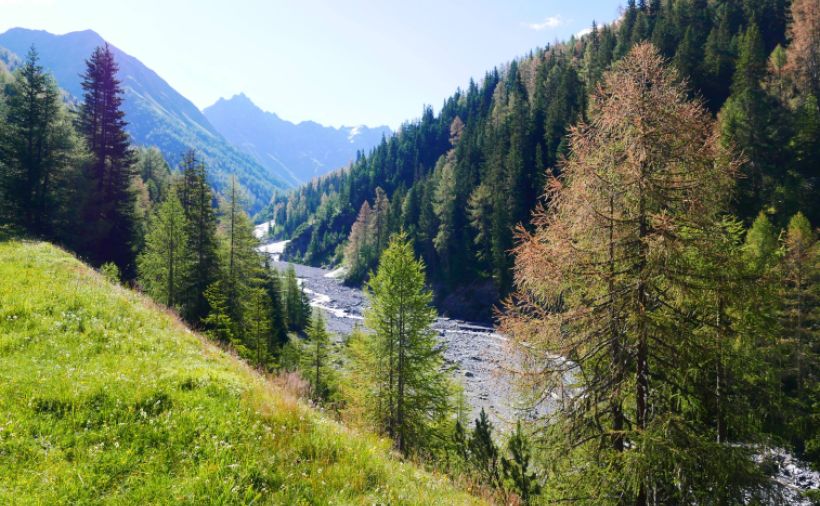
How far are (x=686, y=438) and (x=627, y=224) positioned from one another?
438cm

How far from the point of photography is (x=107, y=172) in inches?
1363

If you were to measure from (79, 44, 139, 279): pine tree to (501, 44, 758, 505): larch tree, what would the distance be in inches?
1411

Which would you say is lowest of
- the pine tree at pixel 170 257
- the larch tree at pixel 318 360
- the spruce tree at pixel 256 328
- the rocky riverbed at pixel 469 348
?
the rocky riverbed at pixel 469 348

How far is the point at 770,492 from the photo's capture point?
7938mm

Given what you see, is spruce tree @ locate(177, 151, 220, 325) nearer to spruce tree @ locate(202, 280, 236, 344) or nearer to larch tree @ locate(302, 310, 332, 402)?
spruce tree @ locate(202, 280, 236, 344)

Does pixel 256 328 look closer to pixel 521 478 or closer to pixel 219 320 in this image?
pixel 219 320

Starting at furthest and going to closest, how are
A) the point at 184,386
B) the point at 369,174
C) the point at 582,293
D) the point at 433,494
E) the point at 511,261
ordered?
the point at 369,174
the point at 511,261
the point at 582,293
the point at 184,386
the point at 433,494

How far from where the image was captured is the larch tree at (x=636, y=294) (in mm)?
7922

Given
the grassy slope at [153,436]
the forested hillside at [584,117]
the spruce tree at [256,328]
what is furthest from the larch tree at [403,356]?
the forested hillside at [584,117]

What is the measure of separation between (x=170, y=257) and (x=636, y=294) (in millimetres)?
29536

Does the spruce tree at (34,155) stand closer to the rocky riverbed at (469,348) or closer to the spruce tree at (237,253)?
the spruce tree at (237,253)

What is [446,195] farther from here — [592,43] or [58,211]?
[58,211]

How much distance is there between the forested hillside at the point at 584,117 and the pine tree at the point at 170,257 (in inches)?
1102

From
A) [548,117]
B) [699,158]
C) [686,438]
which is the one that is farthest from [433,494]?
[548,117]
